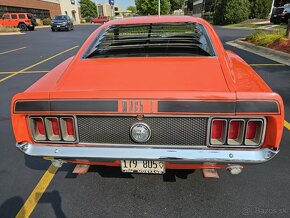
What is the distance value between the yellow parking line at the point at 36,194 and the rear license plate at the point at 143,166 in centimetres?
109

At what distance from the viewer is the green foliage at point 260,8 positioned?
35709 mm

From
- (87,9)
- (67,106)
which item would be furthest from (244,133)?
(87,9)

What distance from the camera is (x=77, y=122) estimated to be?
2.20 meters

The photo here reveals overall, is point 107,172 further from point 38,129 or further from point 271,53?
point 271,53

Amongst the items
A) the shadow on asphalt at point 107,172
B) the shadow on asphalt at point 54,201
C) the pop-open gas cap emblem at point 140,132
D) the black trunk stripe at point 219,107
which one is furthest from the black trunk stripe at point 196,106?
the shadow on asphalt at point 54,201

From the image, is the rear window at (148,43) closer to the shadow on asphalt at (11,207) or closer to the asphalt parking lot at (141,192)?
the asphalt parking lot at (141,192)

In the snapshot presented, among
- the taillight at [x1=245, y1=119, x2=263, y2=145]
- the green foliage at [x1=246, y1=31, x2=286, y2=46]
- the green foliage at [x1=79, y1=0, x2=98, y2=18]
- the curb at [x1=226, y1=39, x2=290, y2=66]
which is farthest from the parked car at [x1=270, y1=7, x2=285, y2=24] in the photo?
the green foliage at [x1=79, y1=0, x2=98, y2=18]

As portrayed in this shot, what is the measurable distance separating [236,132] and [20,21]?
120 feet

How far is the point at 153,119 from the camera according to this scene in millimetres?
2100

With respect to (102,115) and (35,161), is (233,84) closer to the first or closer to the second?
(102,115)

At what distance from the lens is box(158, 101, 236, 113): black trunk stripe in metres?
1.95

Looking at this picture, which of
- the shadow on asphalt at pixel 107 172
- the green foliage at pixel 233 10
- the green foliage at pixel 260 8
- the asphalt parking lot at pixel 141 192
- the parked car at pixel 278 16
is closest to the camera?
the asphalt parking lot at pixel 141 192

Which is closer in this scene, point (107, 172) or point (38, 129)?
point (38, 129)

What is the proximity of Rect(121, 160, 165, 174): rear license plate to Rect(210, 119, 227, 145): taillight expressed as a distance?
0.49 m
